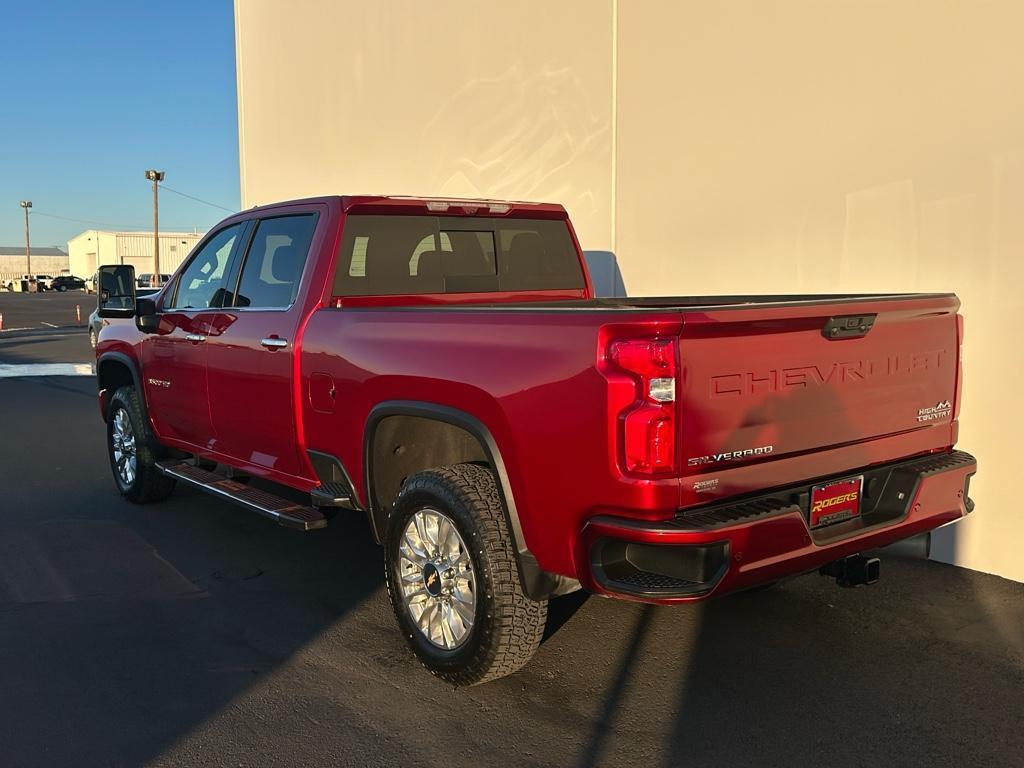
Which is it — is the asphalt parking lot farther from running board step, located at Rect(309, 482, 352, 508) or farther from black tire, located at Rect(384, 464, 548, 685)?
running board step, located at Rect(309, 482, 352, 508)

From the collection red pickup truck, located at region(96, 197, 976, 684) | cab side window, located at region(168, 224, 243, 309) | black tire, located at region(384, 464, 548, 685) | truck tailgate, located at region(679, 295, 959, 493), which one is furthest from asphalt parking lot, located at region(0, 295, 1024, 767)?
cab side window, located at region(168, 224, 243, 309)

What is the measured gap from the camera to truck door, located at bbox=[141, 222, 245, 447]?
5516 millimetres

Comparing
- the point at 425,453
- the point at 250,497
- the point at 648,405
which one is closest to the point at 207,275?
the point at 250,497

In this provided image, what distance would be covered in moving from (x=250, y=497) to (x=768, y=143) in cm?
406

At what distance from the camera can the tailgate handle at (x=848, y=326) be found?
3.32 m

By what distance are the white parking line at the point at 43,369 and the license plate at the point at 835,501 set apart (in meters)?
14.8

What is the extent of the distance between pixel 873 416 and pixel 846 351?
1.12ft

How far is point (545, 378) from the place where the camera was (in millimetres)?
3189

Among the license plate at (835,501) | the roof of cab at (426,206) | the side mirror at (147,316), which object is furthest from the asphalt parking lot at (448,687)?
the roof of cab at (426,206)

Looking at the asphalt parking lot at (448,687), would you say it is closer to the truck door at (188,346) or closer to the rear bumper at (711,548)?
the rear bumper at (711,548)

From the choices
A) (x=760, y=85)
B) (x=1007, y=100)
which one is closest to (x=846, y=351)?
(x=1007, y=100)

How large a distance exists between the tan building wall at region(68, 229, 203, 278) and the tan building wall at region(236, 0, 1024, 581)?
9013 centimetres

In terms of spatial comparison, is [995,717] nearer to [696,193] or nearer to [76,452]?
[696,193]

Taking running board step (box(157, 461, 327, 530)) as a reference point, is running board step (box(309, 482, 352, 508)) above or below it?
above
